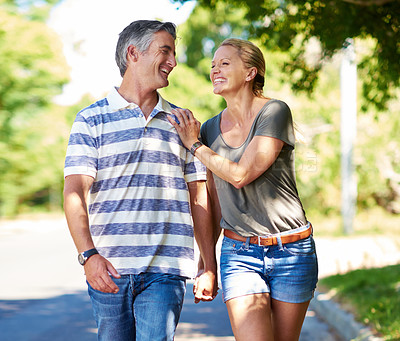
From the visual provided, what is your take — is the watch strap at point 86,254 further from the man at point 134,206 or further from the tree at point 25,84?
the tree at point 25,84

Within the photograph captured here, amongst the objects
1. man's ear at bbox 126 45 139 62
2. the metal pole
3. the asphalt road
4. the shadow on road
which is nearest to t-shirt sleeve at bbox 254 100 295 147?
man's ear at bbox 126 45 139 62

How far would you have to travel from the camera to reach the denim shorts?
3156 millimetres

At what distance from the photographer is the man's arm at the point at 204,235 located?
A: 333 cm

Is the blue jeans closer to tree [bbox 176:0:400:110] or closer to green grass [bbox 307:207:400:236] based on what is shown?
tree [bbox 176:0:400:110]

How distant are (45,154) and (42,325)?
74.2 feet

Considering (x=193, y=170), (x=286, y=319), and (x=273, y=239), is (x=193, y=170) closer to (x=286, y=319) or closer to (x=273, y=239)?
(x=273, y=239)

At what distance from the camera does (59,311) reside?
7918 mm

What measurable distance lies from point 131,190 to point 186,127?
483 mm

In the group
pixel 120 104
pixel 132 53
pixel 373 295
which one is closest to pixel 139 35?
pixel 132 53

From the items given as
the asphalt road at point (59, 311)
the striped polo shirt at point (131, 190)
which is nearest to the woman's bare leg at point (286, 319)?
the striped polo shirt at point (131, 190)

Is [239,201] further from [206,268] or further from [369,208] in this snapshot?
[369,208]

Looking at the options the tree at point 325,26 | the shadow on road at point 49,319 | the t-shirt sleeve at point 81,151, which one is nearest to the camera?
the t-shirt sleeve at point 81,151

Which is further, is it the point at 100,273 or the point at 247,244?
the point at 247,244

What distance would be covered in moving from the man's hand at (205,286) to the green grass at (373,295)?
2.42 m
